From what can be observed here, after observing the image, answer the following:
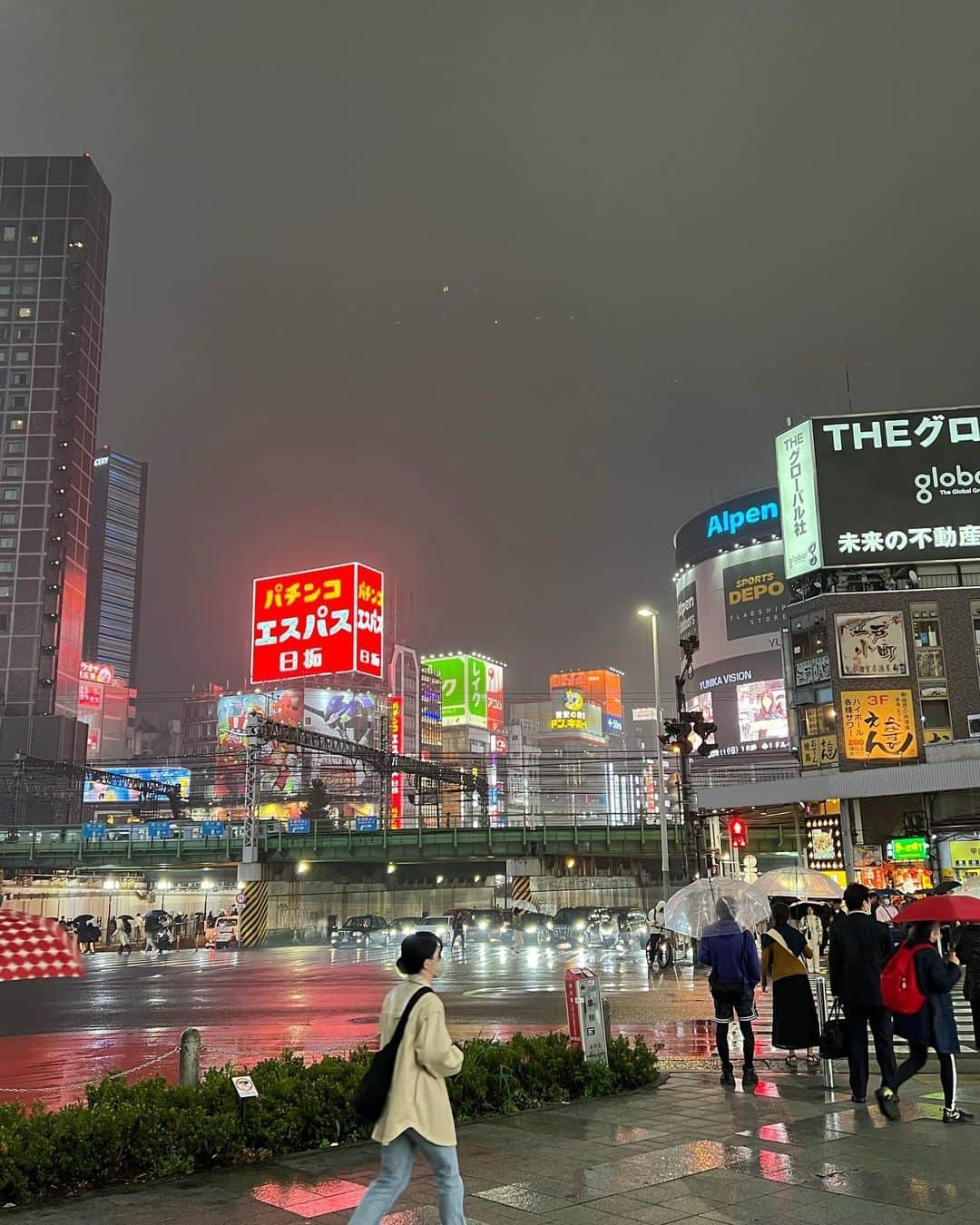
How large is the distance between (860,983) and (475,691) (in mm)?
174870

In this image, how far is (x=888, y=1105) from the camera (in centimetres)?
870

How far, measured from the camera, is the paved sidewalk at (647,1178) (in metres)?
6.30

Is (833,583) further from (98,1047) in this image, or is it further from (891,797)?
(98,1047)

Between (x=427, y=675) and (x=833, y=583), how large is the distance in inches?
5232

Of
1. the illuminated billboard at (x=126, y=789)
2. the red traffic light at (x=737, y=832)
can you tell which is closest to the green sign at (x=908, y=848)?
the red traffic light at (x=737, y=832)

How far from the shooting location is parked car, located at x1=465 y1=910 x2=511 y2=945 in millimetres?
50344

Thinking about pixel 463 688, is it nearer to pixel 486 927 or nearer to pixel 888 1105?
pixel 486 927

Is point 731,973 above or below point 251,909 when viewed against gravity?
above

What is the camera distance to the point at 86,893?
75125 millimetres

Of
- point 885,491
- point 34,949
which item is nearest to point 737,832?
point 885,491

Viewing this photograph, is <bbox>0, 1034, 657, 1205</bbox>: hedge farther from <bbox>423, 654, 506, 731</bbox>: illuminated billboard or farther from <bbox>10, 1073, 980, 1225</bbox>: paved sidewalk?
<bbox>423, 654, 506, 731</bbox>: illuminated billboard

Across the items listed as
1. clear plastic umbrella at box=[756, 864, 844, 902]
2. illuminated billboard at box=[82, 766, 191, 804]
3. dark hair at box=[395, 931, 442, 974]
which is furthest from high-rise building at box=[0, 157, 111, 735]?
dark hair at box=[395, 931, 442, 974]

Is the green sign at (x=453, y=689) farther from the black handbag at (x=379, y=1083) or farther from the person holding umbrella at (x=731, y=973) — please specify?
the black handbag at (x=379, y=1083)

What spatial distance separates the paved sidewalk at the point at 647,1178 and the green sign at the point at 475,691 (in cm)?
17387
